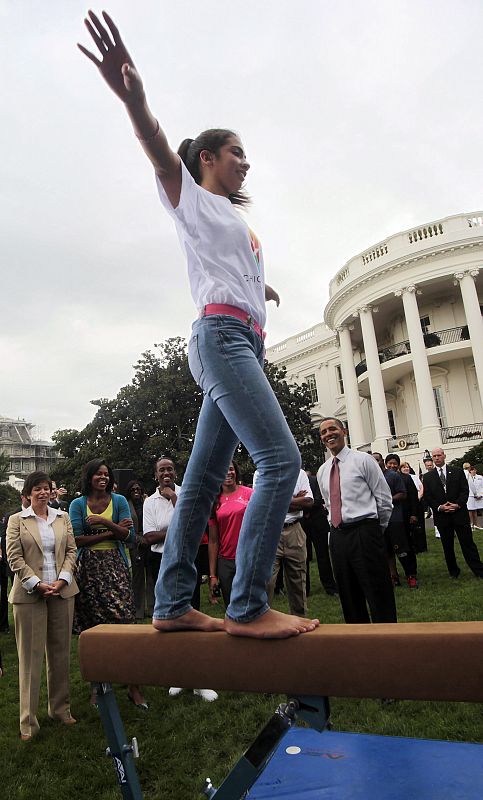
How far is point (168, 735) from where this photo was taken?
14.5 ft

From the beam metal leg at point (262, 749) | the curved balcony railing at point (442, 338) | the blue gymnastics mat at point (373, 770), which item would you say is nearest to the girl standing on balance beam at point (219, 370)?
the beam metal leg at point (262, 749)

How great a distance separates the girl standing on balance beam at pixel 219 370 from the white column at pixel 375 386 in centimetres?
2918

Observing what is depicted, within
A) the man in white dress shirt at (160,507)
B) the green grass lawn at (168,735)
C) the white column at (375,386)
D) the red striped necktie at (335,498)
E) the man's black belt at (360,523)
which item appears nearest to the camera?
the green grass lawn at (168,735)

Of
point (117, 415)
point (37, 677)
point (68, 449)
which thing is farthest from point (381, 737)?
point (68, 449)

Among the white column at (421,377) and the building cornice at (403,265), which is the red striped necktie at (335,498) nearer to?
the white column at (421,377)

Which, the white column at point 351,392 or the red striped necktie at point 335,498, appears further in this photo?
the white column at point 351,392

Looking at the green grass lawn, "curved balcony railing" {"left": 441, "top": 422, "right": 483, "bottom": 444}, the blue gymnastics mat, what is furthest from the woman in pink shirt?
"curved balcony railing" {"left": 441, "top": 422, "right": 483, "bottom": 444}

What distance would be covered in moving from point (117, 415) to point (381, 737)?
29822 mm

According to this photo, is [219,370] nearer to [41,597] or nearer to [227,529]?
[41,597]

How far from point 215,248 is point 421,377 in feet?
96.7

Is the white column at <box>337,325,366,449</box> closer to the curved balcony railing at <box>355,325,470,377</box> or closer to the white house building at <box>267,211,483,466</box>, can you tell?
the white house building at <box>267,211,483,466</box>

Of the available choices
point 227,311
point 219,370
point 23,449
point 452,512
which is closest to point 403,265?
point 452,512

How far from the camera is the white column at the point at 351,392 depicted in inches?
1332

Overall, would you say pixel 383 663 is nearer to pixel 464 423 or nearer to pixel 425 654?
pixel 425 654
